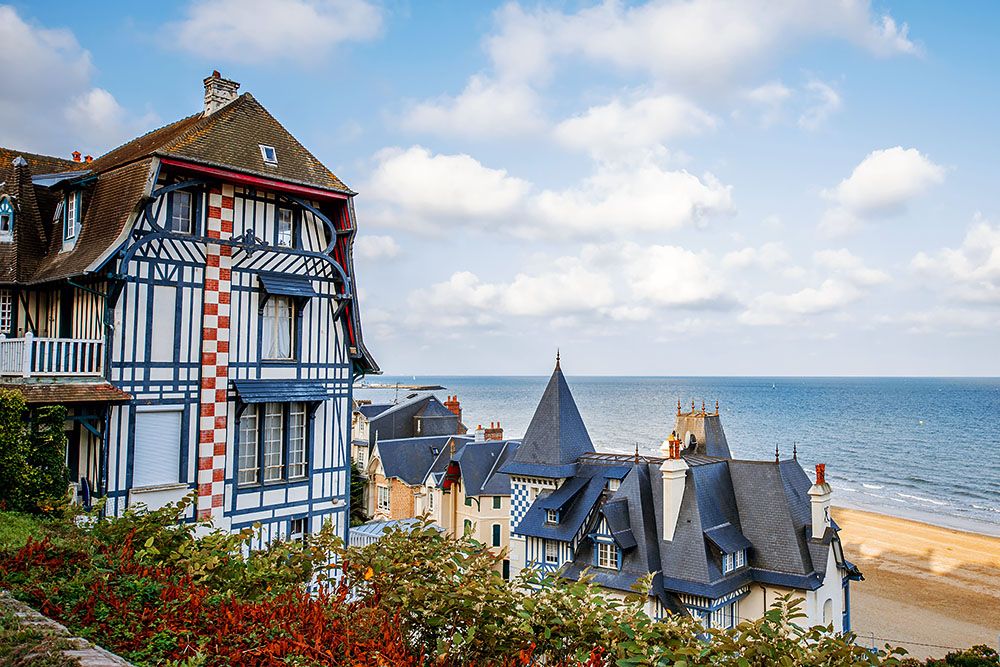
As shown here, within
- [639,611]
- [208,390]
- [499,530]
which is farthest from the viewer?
[499,530]

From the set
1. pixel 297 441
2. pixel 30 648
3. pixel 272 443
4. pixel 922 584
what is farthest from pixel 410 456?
pixel 30 648

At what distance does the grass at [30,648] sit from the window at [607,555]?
13.0 m

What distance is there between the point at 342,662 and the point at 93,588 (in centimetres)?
219

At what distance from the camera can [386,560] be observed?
530 centimetres

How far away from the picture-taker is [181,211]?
12945mm

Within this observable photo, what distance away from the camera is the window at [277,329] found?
14.1 metres

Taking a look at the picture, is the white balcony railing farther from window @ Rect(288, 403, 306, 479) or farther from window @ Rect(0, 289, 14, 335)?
window @ Rect(288, 403, 306, 479)

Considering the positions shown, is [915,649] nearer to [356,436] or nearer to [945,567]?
[945,567]

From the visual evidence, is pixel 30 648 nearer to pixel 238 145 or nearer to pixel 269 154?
pixel 238 145

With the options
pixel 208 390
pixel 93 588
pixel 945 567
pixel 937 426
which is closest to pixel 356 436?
pixel 208 390

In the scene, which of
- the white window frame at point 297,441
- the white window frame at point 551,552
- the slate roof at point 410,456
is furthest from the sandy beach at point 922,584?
the white window frame at point 297,441

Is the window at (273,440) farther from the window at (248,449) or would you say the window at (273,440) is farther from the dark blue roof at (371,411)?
the dark blue roof at (371,411)

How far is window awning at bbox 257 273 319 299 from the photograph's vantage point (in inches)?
540

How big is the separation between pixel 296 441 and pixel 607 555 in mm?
7195
